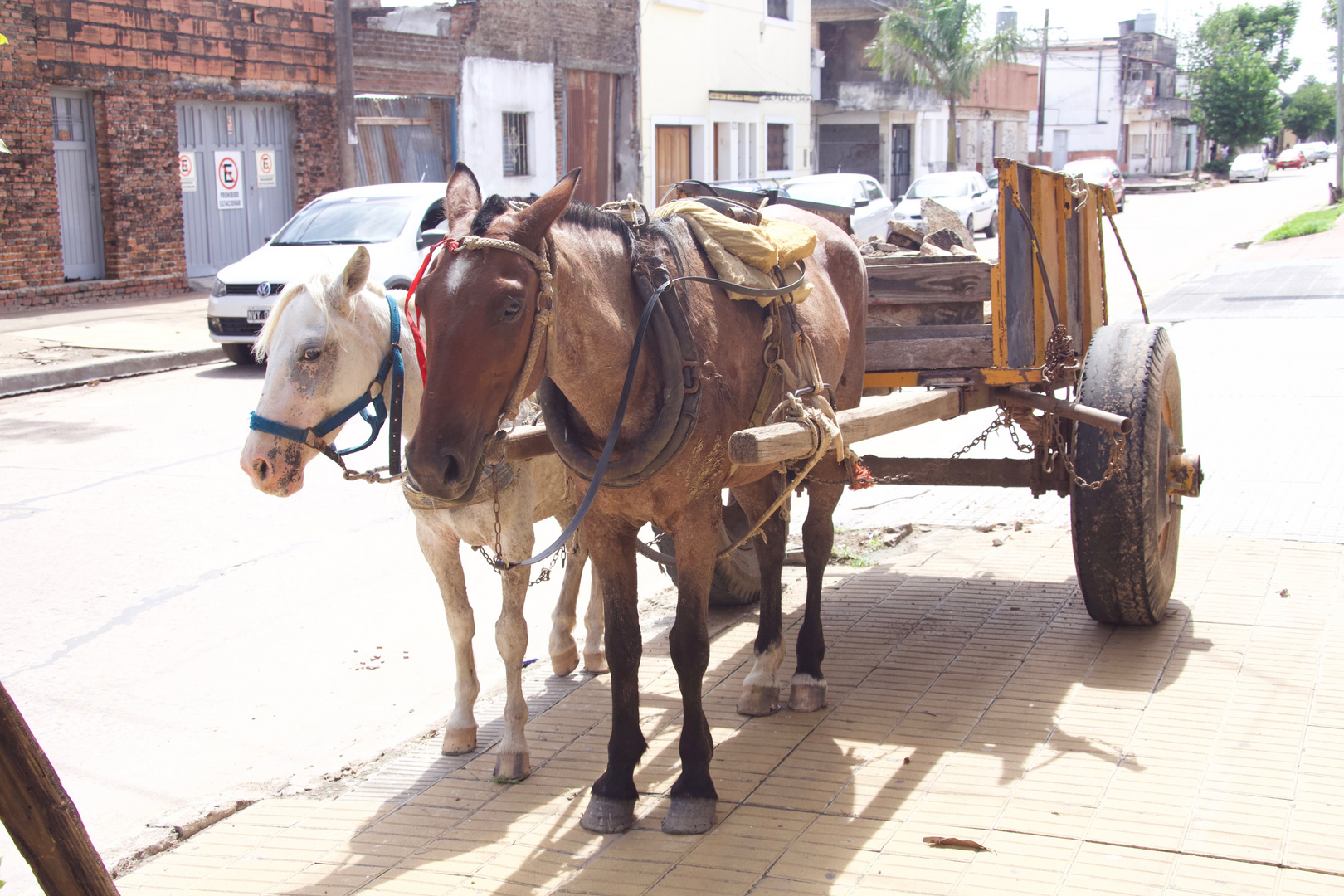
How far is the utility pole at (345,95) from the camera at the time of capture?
63.2ft

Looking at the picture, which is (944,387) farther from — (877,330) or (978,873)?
(978,873)

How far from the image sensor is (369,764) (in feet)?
14.5

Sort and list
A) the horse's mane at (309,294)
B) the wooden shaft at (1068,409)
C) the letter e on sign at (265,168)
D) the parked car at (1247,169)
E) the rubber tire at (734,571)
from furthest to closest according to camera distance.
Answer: the parked car at (1247,169)
the letter e on sign at (265,168)
the rubber tire at (734,571)
the wooden shaft at (1068,409)
the horse's mane at (309,294)

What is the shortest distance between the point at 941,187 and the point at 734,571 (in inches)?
1014

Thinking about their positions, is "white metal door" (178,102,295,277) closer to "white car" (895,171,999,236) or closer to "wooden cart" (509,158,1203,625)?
"white car" (895,171,999,236)

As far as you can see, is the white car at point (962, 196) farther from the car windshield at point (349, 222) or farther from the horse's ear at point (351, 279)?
the horse's ear at point (351, 279)

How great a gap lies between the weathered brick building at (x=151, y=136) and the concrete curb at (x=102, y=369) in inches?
134

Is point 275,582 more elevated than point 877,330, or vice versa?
point 877,330

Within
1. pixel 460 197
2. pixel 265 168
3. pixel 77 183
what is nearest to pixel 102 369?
pixel 77 183

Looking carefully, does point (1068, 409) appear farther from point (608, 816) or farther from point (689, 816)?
point (608, 816)

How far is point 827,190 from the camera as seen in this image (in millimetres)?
22438

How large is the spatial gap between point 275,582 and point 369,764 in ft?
7.30

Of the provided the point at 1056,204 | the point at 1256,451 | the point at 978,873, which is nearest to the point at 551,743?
the point at 978,873

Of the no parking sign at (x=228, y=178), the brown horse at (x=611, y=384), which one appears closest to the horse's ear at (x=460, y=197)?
the brown horse at (x=611, y=384)
